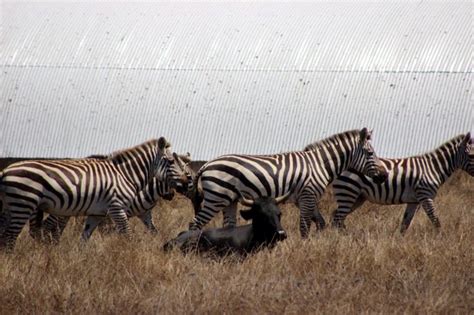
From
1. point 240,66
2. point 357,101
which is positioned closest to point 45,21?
point 240,66

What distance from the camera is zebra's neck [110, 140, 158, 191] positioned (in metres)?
16.9

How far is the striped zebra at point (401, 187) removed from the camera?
18391 mm

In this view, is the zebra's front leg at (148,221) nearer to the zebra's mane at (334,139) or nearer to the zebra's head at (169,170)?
the zebra's head at (169,170)

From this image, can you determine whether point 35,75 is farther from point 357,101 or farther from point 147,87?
point 357,101

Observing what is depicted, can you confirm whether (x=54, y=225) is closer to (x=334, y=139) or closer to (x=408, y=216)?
(x=334, y=139)

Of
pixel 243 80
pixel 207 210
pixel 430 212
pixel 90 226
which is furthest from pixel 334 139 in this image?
pixel 243 80

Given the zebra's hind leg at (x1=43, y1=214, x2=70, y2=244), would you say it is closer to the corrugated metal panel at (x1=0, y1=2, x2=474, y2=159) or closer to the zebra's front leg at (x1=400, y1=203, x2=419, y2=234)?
the zebra's front leg at (x1=400, y1=203, x2=419, y2=234)

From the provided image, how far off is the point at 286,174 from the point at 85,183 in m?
3.03

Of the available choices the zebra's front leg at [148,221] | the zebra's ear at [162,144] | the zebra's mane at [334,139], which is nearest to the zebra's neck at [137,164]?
the zebra's ear at [162,144]

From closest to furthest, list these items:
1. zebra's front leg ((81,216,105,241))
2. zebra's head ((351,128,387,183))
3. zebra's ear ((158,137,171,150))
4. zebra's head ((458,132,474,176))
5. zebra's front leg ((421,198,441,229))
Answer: zebra's front leg ((81,216,105,241)) → zebra's ear ((158,137,171,150)) → zebra's head ((351,128,387,183)) → zebra's front leg ((421,198,441,229)) → zebra's head ((458,132,474,176))

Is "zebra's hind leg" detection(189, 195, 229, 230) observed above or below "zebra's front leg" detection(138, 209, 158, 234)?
above

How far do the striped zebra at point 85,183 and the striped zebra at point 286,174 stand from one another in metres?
0.58

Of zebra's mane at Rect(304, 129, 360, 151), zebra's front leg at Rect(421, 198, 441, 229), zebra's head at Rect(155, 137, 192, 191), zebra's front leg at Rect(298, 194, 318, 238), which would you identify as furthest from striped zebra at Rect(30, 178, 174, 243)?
zebra's front leg at Rect(421, 198, 441, 229)

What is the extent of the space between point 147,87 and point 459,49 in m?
7.14
